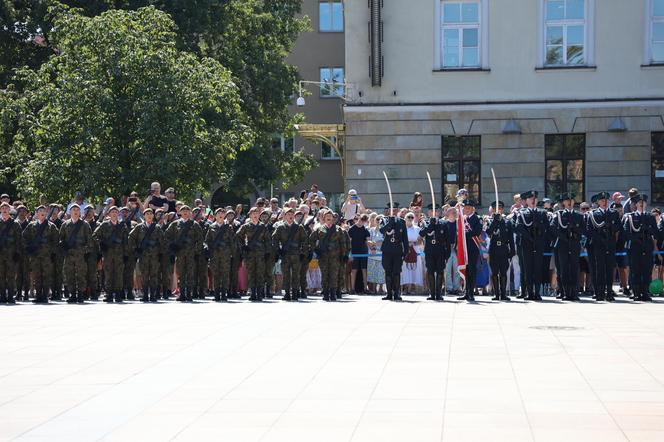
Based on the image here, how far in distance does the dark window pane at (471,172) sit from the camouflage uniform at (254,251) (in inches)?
404

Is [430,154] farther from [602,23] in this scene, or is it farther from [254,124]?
[254,124]

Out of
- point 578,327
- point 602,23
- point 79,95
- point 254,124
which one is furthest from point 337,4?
point 578,327

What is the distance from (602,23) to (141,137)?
13.0 meters

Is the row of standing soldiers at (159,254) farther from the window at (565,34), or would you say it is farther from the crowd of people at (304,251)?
the window at (565,34)

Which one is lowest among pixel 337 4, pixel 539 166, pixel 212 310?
pixel 212 310

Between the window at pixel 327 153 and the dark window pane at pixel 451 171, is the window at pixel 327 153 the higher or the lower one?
the higher one

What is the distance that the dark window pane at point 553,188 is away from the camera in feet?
110

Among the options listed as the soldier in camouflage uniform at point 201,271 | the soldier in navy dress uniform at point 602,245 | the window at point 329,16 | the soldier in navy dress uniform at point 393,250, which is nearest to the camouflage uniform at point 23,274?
the soldier in camouflage uniform at point 201,271

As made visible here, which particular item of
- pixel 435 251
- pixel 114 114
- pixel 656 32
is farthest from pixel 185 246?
pixel 656 32

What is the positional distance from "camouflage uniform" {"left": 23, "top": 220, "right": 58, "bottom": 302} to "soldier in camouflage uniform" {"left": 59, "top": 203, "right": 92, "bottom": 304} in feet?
0.89

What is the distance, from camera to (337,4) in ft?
202

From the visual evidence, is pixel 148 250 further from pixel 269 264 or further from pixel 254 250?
pixel 269 264

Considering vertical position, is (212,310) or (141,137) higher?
(141,137)

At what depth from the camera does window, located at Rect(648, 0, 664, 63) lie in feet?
110
